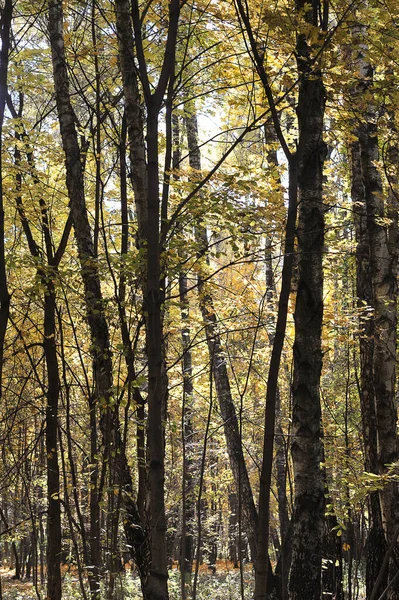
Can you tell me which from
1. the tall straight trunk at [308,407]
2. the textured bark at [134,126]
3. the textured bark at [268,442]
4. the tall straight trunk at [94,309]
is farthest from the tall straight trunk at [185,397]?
the tall straight trunk at [308,407]

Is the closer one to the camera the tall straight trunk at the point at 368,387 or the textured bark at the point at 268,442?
the textured bark at the point at 268,442

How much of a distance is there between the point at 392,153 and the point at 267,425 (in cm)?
588

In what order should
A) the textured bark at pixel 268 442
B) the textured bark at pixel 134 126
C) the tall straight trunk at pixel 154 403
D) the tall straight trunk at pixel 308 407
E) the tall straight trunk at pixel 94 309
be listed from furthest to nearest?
1. the tall straight trunk at pixel 94 309
2. the textured bark at pixel 134 126
3. the tall straight trunk at pixel 308 407
4. the textured bark at pixel 268 442
5. the tall straight trunk at pixel 154 403

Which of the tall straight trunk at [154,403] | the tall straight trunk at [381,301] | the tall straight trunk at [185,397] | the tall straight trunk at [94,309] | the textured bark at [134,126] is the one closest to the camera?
the tall straight trunk at [154,403]

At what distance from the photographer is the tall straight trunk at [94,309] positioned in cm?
505

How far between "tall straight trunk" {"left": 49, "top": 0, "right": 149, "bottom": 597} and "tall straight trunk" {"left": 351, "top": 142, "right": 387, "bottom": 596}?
2.41 m

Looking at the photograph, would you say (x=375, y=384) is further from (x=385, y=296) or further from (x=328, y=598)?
(x=328, y=598)

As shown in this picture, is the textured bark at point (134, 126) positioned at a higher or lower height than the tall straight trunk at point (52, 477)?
higher

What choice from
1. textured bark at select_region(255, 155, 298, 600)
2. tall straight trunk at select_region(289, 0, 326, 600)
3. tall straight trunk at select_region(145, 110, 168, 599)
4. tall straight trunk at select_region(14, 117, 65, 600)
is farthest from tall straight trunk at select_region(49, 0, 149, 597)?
tall straight trunk at select_region(145, 110, 168, 599)

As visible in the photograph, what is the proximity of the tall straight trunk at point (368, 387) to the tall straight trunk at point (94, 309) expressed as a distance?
95.0 inches

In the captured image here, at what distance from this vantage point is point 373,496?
625cm

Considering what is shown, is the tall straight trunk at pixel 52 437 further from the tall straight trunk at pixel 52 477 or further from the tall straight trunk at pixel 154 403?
the tall straight trunk at pixel 154 403

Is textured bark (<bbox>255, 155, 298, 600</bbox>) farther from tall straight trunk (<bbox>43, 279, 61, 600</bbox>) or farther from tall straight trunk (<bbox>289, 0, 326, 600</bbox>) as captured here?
tall straight trunk (<bbox>43, 279, 61, 600</bbox>)

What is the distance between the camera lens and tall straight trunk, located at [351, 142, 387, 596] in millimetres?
5969
